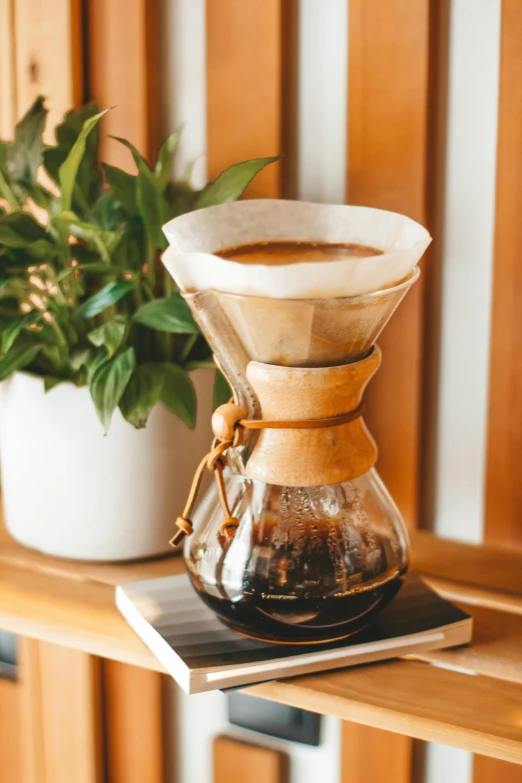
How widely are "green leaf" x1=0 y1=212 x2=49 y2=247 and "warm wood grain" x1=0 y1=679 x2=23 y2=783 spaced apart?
0.57 m

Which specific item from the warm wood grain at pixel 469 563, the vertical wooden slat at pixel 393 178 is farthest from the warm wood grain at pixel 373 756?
the warm wood grain at pixel 469 563

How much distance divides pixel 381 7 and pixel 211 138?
0.19 meters

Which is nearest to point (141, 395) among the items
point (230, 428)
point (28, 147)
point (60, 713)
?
point (230, 428)

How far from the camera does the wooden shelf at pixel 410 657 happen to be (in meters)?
0.55

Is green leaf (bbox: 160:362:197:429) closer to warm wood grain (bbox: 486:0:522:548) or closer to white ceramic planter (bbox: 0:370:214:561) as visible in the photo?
white ceramic planter (bbox: 0:370:214:561)

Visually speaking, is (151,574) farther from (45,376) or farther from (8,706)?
(8,706)

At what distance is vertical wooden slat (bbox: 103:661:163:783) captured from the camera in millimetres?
947

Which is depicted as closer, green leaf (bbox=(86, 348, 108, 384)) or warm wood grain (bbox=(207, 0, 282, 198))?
green leaf (bbox=(86, 348, 108, 384))

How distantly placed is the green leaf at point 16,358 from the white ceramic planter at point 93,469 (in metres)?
0.02

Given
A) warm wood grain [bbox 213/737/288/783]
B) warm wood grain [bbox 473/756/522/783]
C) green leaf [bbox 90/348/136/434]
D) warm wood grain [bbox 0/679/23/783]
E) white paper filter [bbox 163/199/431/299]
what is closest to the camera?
white paper filter [bbox 163/199/431/299]

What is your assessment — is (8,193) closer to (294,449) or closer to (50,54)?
(50,54)

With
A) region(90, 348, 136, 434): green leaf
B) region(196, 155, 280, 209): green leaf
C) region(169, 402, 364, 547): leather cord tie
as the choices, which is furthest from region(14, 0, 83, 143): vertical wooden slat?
region(169, 402, 364, 547): leather cord tie

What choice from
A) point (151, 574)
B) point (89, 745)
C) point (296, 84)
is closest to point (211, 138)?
point (296, 84)

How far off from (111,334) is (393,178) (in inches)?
11.3
